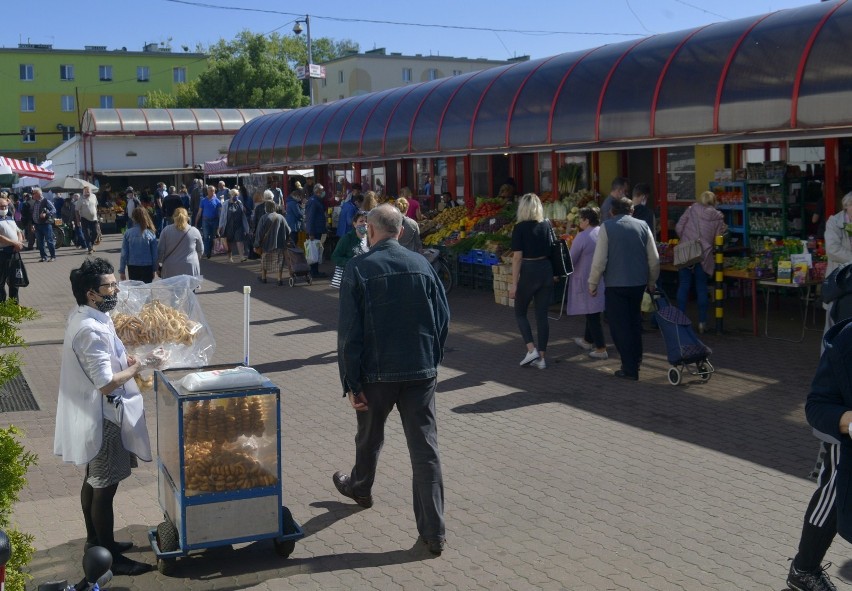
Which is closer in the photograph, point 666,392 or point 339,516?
point 339,516

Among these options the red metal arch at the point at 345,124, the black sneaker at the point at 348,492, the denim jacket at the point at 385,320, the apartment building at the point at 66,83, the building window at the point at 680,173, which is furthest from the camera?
the apartment building at the point at 66,83

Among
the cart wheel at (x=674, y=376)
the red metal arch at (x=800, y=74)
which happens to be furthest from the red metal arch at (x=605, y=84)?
the cart wheel at (x=674, y=376)

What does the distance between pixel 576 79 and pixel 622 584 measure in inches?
504

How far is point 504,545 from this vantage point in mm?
5965

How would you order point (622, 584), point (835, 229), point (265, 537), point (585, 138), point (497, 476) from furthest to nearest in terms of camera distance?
1. point (585, 138)
2. point (835, 229)
3. point (497, 476)
4. point (265, 537)
5. point (622, 584)

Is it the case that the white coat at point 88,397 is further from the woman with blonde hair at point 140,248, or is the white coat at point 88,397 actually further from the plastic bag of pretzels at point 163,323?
the woman with blonde hair at point 140,248

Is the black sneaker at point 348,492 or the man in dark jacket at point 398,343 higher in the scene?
the man in dark jacket at point 398,343

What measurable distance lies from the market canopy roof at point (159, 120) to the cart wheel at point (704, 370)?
122ft

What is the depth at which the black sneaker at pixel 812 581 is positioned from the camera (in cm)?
490

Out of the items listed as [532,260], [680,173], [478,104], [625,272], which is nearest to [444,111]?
[478,104]

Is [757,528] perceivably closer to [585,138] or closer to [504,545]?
[504,545]

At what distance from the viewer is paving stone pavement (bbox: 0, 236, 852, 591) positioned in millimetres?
5598

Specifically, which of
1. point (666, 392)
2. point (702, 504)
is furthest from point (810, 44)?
point (702, 504)

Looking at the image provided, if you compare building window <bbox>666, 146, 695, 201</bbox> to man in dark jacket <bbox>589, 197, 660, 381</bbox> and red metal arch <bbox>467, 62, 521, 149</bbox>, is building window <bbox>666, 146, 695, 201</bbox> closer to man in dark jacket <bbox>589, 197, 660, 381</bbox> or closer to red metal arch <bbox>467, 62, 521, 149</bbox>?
red metal arch <bbox>467, 62, 521, 149</bbox>
